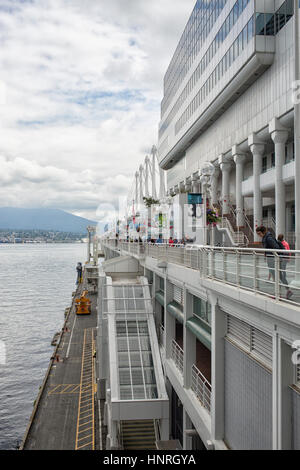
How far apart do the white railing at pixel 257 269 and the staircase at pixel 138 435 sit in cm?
1022

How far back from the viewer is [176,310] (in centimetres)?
1828

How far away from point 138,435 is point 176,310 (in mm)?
6359

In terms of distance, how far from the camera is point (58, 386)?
2986 cm

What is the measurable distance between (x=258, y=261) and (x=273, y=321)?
46.7 inches

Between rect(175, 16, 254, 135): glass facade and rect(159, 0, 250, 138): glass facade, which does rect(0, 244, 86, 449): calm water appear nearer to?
rect(175, 16, 254, 135): glass facade

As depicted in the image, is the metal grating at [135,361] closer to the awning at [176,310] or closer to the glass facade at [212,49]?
the awning at [176,310]

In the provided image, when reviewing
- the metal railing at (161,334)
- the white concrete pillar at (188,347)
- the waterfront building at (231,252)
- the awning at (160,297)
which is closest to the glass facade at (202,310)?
the waterfront building at (231,252)

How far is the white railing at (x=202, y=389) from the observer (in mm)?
13211

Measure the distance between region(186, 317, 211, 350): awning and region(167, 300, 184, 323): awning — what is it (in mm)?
1566

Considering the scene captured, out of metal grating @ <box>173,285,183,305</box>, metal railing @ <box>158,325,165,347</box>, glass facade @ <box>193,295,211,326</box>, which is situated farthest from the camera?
metal railing @ <box>158,325,165,347</box>

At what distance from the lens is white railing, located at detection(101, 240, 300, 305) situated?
696 centimetres

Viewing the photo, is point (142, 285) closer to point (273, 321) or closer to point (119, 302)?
point (119, 302)

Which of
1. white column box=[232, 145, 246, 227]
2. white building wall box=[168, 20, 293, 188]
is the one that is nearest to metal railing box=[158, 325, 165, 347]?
white column box=[232, 145, 246, 227]

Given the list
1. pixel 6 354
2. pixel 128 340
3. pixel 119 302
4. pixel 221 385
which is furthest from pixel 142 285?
pixel 6 354
